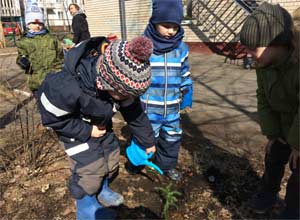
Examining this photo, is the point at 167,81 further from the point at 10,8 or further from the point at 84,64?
the point at 10,8

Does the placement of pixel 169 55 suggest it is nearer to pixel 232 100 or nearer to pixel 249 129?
pixel 249 129

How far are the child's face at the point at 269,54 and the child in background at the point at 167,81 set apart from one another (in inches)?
32.8

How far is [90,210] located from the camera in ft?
6.81

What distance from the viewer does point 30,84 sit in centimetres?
361

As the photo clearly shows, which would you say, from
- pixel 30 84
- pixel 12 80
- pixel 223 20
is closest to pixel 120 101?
pixel 30 84

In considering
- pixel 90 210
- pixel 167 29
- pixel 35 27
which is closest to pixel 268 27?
pixel 167 29

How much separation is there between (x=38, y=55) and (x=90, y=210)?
2236 millimetres

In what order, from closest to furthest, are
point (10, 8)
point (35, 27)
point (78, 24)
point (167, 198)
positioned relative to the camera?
point (167, 198), point (35, 27), point (78, 24), point (10, 8)

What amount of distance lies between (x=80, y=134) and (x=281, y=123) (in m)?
1.23

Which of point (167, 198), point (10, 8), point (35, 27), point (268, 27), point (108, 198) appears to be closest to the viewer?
point (268, 27)

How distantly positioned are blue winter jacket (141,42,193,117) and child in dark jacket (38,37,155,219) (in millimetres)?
335

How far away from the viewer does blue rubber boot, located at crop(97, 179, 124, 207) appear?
7.50 feet

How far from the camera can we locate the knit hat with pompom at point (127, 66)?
60.2 inches

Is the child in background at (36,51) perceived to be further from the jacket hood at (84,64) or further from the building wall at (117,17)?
the building wall at (117,17)
